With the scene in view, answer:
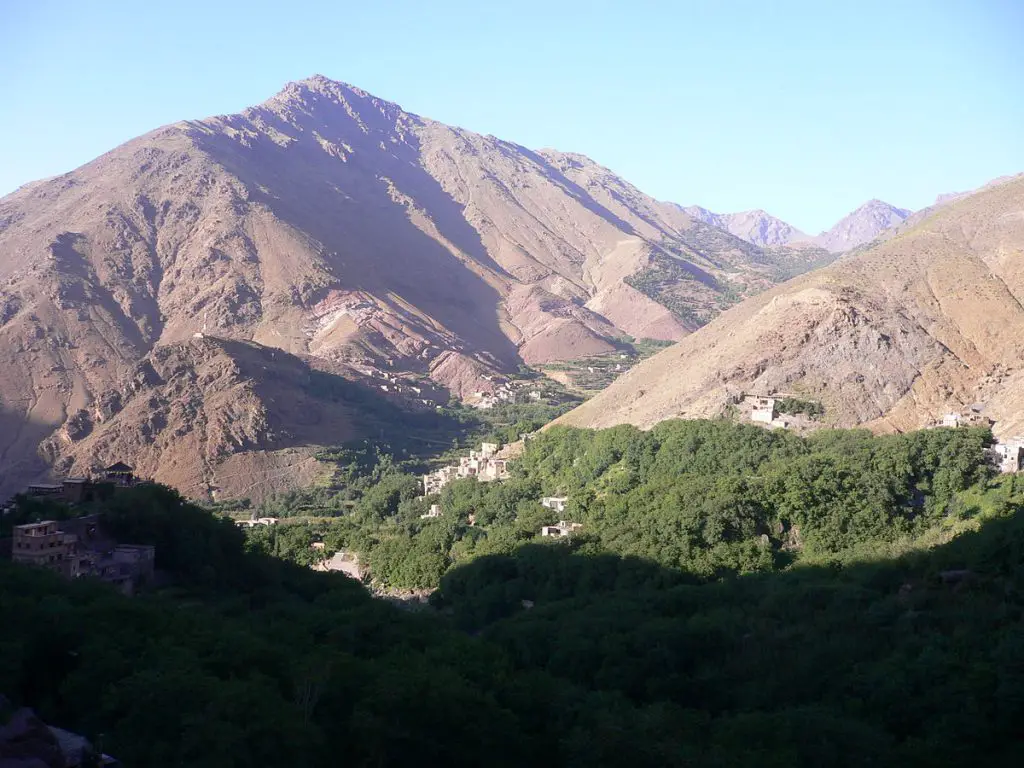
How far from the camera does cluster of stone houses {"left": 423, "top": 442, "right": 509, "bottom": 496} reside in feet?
203

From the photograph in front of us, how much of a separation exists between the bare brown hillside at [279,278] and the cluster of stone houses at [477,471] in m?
12.1

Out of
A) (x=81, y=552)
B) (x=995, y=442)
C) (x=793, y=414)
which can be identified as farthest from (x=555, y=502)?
(x=81, y=552)

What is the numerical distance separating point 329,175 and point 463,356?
65600 millimetres

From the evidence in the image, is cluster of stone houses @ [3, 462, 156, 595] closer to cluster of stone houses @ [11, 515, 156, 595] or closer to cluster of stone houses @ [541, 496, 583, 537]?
cluster of stone houses @ [11, 515, 156, 595]

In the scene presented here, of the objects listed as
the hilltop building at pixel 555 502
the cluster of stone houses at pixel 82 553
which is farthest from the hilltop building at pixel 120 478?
the hilltop building at pixel 555 502

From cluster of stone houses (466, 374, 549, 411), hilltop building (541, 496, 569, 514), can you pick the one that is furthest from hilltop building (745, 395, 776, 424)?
cluster of stone houses (466, 374, 549, 411)

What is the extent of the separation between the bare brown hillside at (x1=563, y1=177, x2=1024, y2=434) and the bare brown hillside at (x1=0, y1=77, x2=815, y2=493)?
28982 mm

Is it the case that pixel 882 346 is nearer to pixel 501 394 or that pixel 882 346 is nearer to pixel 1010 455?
pixel 1010 455

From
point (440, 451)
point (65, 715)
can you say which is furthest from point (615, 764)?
point (440, 451)

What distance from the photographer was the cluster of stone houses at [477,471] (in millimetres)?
61969

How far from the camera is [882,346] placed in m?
56.0

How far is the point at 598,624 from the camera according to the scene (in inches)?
1292

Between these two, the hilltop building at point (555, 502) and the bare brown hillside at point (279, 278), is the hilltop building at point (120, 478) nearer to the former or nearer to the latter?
the hilltop building at point (555, 502)

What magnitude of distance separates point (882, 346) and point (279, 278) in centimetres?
8052
